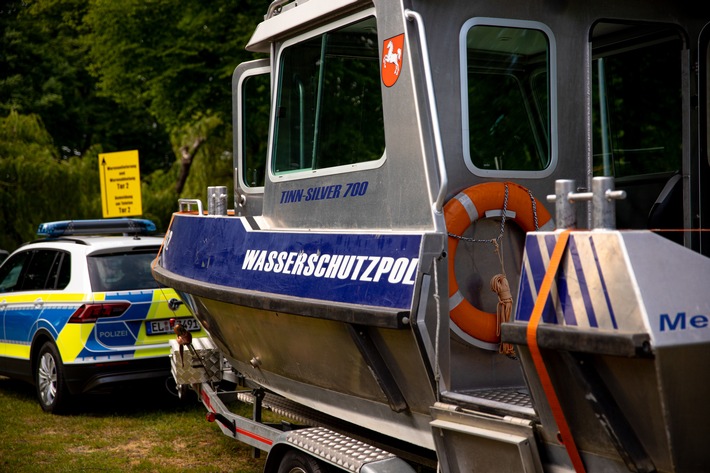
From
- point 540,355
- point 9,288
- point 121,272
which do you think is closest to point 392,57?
point 540,355

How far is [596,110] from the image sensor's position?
638 centimetres

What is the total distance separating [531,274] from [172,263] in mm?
3776

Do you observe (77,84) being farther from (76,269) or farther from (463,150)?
(463,150)

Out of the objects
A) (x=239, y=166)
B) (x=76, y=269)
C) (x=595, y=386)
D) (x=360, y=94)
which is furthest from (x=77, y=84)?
(x=595, y=386)

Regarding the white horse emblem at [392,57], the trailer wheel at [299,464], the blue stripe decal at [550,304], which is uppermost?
the white horse emblem at [392,57]

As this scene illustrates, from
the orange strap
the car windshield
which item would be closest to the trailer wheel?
the orange strap

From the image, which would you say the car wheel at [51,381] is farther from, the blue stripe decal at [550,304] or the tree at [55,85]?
the tree at [55,85]

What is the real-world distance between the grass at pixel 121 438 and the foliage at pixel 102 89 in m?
7.30

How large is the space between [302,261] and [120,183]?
8.61 m

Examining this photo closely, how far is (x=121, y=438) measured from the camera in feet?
25.9

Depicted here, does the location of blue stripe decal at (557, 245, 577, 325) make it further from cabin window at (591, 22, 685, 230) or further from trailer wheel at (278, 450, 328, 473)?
cabin window at (591, 22, 685, 230)

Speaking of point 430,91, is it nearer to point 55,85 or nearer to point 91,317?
point 91,317

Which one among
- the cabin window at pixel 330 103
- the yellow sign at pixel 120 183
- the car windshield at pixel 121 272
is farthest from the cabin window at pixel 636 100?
the yellow sign at pixel 120 183

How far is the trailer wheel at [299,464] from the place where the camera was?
15.6 feet
